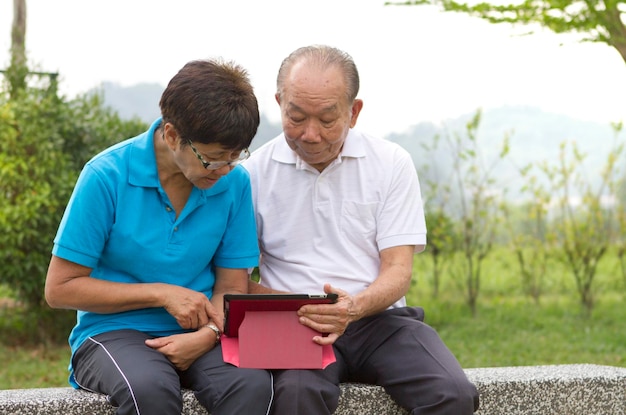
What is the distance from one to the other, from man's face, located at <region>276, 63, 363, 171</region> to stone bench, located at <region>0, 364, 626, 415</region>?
0.89 metres

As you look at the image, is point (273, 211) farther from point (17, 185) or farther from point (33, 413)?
point (17, 185)

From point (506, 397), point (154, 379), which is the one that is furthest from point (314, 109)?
point (506, 397)

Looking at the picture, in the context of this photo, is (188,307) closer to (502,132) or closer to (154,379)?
(154,379)

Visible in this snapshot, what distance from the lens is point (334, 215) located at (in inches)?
132

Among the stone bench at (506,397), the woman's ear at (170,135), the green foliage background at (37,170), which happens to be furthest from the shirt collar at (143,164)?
the green foliage background at (37,170)

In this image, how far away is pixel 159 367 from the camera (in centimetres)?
275

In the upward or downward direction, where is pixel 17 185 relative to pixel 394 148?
downward

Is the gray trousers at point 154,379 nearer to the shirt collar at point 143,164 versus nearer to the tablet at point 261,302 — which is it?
the tablet at point 261,302

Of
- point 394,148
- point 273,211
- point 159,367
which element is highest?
point 394,148

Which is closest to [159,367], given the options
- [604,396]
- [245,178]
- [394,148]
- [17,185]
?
[245,178]

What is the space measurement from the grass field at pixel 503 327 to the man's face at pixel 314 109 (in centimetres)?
303

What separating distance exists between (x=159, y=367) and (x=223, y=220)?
57 centimetres

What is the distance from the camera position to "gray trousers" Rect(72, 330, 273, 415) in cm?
265

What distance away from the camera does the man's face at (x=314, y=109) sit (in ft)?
10.3
